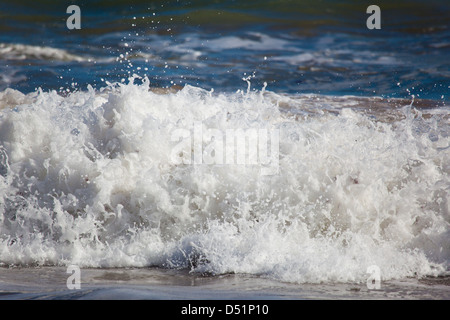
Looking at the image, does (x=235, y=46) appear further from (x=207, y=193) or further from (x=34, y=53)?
(x=207, y=193)

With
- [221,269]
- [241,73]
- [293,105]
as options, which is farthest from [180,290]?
[241,73]

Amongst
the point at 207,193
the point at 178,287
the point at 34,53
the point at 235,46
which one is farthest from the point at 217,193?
the point at 34,53

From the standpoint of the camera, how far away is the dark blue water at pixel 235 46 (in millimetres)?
10070

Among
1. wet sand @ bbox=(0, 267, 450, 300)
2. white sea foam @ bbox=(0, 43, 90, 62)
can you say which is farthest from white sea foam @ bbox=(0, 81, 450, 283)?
white sea foam @ bbox=(0, 43, 90, 62)

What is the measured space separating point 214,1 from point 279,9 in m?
1.54

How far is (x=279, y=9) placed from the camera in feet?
45.1

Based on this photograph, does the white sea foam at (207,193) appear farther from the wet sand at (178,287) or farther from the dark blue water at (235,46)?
the dark blue water at (235,46)

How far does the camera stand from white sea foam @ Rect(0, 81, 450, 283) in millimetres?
4293

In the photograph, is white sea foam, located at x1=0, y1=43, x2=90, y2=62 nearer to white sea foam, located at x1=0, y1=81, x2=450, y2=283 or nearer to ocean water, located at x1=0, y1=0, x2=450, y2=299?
ocean water, located at x1=0, y1=0, x2=450, y2=299

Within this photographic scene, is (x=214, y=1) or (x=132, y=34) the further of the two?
(x=214, y=1)

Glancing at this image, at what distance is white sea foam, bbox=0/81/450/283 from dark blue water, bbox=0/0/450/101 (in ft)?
12.9

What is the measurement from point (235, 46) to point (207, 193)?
771 centimetres
